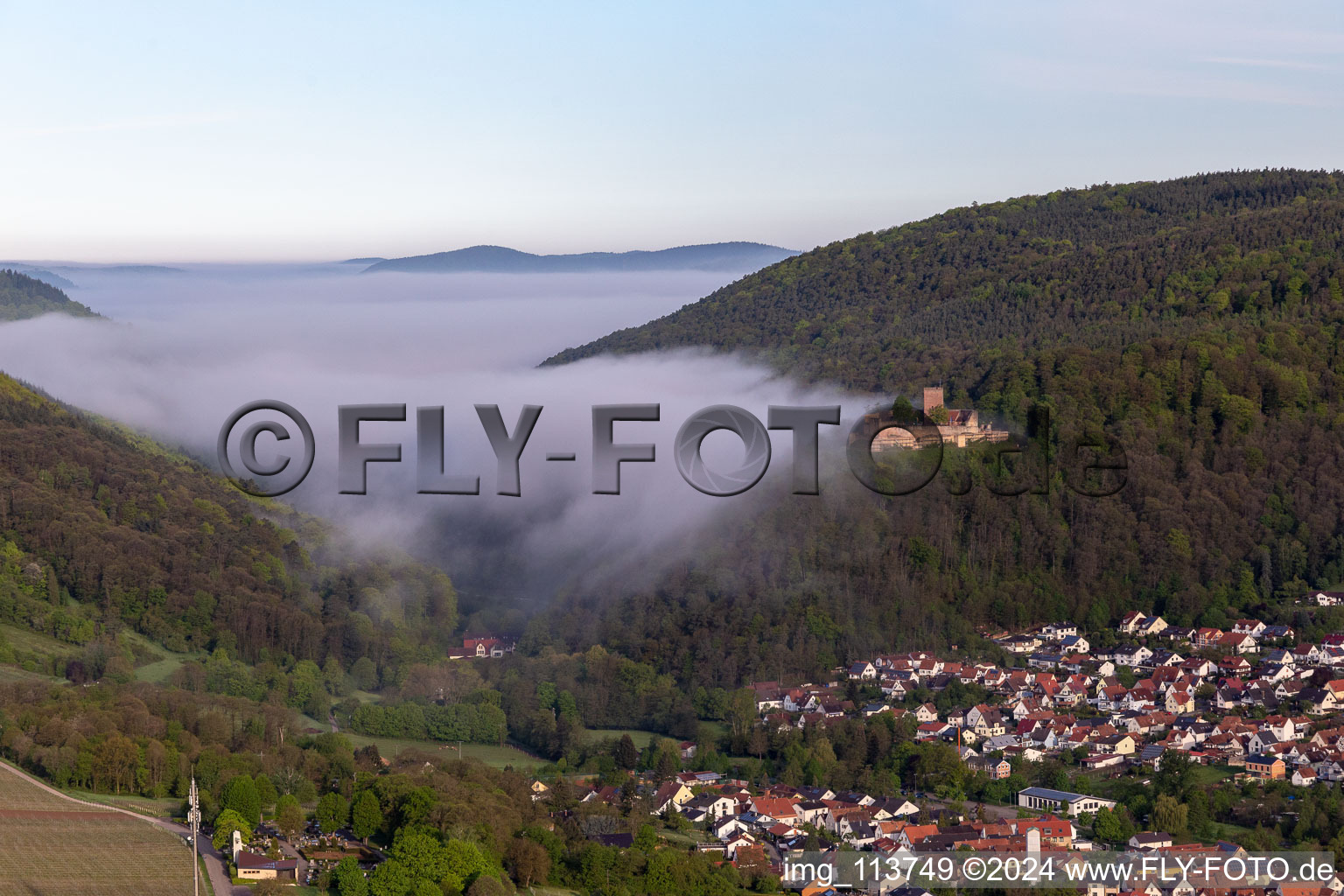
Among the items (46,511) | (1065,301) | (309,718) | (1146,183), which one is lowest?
(309,718)

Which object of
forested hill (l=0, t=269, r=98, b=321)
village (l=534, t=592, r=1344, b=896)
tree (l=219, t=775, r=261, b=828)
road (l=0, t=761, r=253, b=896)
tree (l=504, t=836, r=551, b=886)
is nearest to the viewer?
road (l=0, t=761, r=253, b=896)

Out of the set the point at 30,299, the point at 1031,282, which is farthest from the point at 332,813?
the point at 30,299

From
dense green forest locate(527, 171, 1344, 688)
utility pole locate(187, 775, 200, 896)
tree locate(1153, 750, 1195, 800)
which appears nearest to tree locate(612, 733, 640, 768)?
dense green forest locate(527, 171, 1344, 688)

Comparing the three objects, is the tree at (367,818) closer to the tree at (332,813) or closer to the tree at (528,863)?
the tree at (332,813)

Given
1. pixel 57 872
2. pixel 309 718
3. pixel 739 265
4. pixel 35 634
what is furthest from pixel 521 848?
pixel 739 265

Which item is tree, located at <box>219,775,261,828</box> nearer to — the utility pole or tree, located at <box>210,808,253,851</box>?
tree, located at <box>210,808,253,851</box>

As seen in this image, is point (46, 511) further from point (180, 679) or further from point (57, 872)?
point (57, 872)
